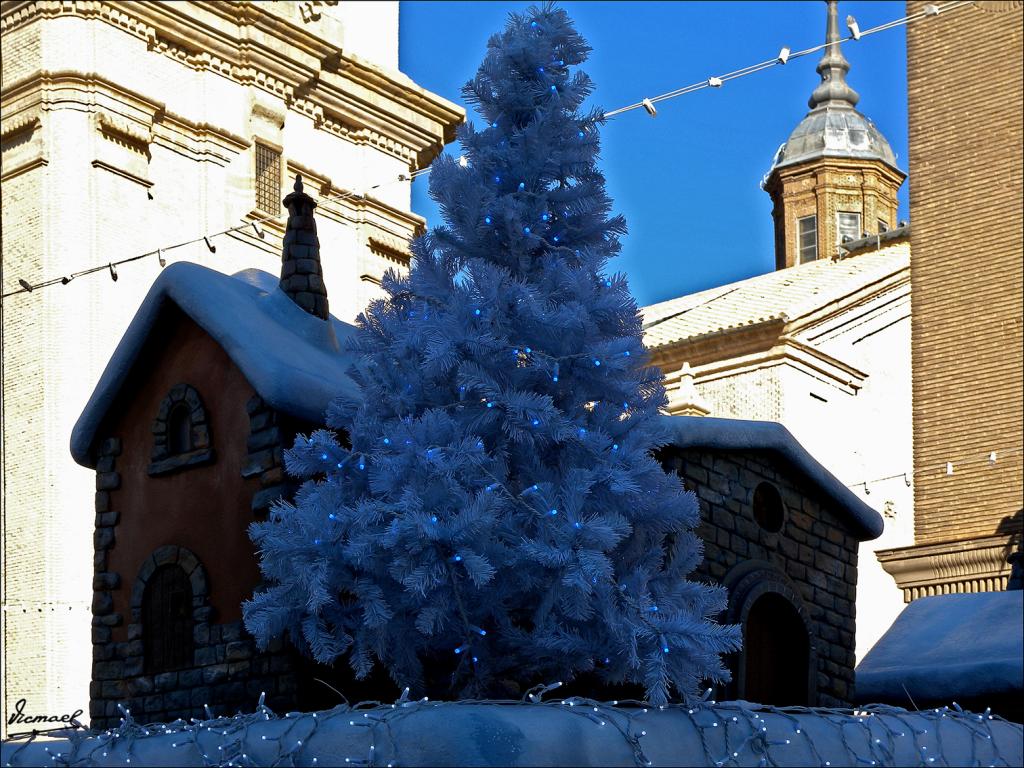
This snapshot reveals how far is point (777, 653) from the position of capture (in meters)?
17.1

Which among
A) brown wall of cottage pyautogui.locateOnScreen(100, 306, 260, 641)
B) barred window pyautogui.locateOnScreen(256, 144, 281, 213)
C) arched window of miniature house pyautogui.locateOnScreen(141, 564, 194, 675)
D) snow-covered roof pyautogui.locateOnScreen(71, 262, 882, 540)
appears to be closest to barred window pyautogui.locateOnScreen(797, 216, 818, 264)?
barred window pyautogui.locateOnScreen(256, 144, 281, 213)

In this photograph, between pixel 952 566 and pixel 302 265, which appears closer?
pixel 302 265

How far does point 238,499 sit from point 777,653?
513 centimetres

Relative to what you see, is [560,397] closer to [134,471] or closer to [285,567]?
→ [285,567]

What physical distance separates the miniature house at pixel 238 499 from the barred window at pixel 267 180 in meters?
12.1

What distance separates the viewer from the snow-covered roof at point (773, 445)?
52.0 ft

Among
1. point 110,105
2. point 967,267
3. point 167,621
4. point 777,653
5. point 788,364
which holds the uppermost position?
point 110,105

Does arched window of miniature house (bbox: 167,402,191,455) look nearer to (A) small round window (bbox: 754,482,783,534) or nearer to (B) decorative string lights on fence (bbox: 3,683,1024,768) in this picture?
(B) decorative string lights on fence (bbox: 3,683,1024,768)

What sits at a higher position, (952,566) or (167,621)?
(952,566)

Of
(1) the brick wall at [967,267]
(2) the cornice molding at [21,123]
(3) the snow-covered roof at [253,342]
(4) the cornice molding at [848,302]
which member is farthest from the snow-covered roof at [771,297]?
(3) the snow-covered roof at [253,342]

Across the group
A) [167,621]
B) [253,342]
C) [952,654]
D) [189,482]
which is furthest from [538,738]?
[952,654]

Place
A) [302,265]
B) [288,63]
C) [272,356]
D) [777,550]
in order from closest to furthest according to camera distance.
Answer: [272,356] < [302,265] < [777,550] < [288,63]

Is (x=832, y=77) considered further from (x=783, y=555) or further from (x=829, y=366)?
(x=783, y=555)

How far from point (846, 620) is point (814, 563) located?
0.72m
